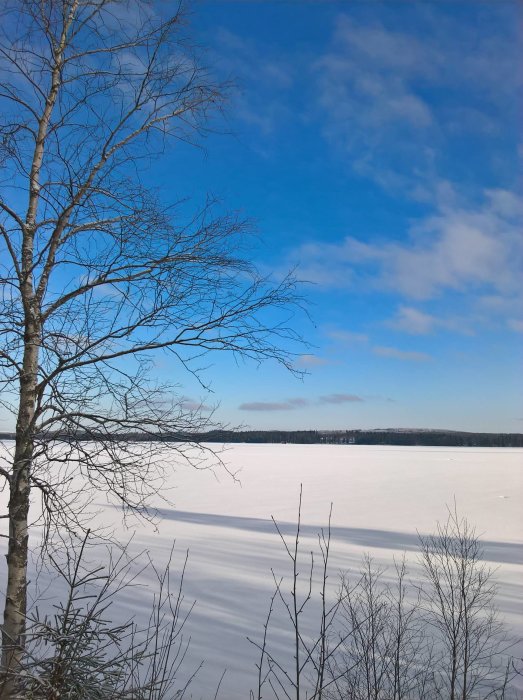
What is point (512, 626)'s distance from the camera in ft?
29.3

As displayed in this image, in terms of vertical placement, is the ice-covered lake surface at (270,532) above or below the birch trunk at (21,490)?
below

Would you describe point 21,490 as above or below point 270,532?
above

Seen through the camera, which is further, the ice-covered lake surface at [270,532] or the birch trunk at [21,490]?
the ice-covered lake surface at [270,532]

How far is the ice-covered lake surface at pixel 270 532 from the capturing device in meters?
8.35

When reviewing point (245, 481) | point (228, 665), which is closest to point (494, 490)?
point (245, 481)

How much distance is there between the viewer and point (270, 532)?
17.7m

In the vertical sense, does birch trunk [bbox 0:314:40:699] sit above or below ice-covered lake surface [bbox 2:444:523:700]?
above

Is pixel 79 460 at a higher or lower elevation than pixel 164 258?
lower

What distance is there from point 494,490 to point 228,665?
24.4 m

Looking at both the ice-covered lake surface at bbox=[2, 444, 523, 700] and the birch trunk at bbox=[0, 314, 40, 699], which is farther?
the ice-covered lake surface at bbox=[2, 444, 523, 700]

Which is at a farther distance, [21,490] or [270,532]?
[270,532]

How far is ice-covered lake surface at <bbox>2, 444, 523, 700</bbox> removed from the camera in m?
8.35

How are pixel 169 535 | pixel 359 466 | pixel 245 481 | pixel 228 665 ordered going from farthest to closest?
pixel 359 466, pixel 245 481, pixel 169 535, pixel 228 665

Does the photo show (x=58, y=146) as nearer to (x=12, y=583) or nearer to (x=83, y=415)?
(x=83, y=415)
